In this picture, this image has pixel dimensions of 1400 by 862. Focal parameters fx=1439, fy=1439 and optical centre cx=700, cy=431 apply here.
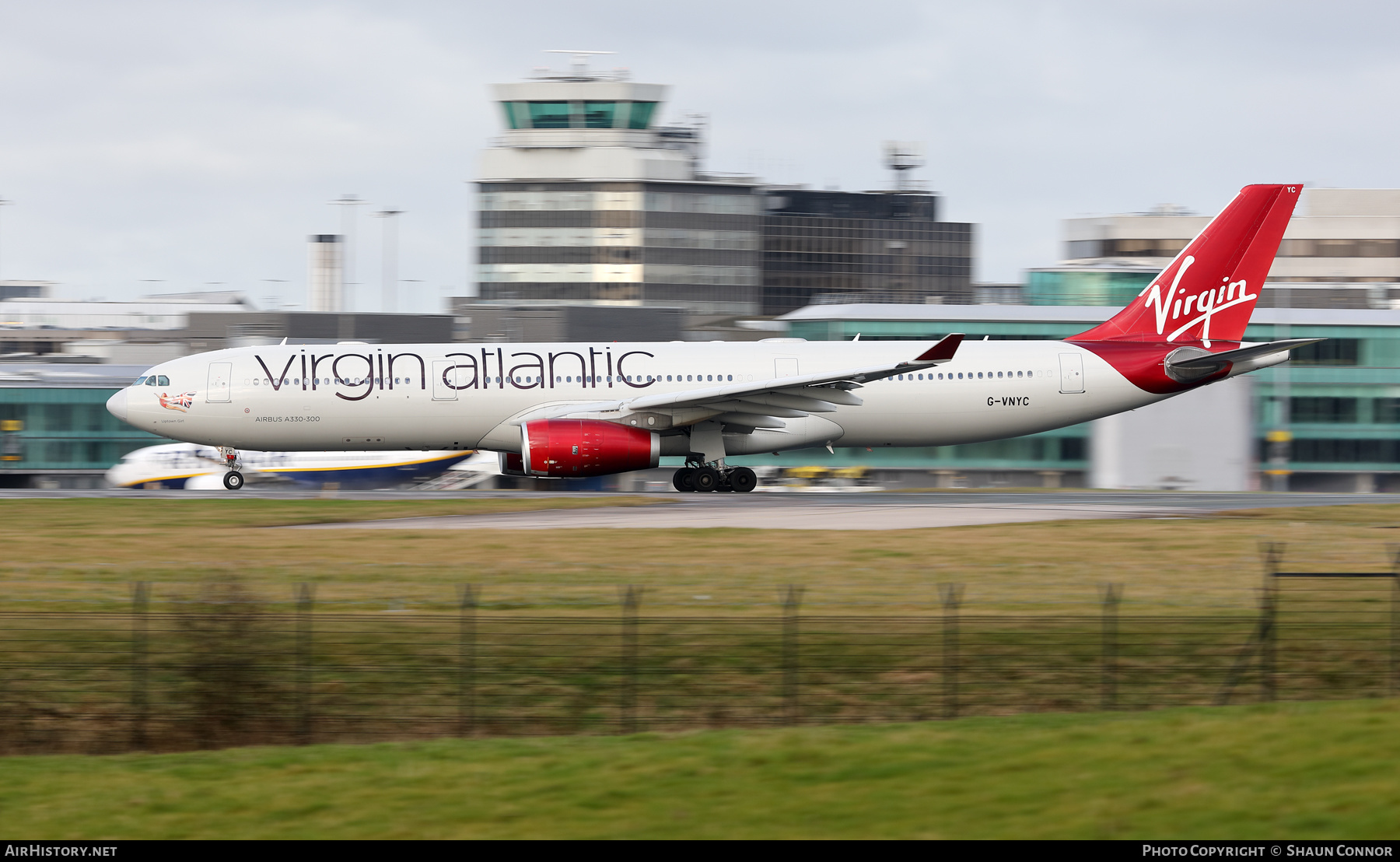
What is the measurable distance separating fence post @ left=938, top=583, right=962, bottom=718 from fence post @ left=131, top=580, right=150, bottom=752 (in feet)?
25.4

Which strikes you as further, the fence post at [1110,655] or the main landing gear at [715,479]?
the main landing gear at [715,479]

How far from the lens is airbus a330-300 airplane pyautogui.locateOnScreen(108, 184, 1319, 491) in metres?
35.4

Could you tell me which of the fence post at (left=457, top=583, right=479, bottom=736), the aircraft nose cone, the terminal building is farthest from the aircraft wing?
the terminal building

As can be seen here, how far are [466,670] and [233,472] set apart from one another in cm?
2590

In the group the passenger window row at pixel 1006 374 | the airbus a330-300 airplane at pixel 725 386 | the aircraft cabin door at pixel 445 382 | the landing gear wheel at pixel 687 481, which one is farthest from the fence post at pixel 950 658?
the aircraft cabin door at pixel 445 382

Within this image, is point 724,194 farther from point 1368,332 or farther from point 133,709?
point 133,709

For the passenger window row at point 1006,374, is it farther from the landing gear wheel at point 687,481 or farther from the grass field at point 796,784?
the grass field at point 796,784

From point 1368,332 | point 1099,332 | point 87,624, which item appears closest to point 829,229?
point 1368,332

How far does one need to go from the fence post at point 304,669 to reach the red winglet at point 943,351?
19.6 meters

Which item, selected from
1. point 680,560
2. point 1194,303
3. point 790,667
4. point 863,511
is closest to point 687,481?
point 863,511

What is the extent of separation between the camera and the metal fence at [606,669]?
13.9 metres

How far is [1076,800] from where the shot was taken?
10.2m

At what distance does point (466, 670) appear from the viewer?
1489cm

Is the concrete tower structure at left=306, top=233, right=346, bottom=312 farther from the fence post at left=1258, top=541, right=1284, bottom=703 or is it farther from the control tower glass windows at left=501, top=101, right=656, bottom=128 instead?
the fence post at left=1258, top=541, right=1284, bottom=703
